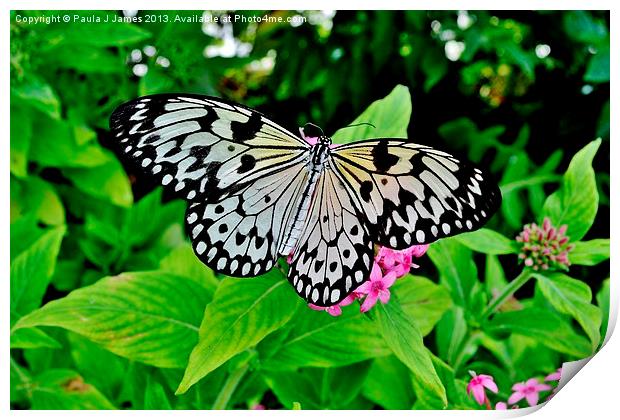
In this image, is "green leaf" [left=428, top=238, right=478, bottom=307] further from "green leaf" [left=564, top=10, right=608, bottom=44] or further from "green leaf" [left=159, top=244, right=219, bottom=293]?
"green leaf" [left=564, top=10, right=608, bottom=44]

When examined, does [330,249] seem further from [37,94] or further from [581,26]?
[581,26]

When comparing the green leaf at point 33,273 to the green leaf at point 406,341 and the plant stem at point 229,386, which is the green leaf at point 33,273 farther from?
the green leaf at point 406,341

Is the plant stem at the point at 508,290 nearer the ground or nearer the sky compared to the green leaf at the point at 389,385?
nearer the sky

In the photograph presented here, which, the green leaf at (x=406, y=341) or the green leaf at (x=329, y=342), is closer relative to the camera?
the green leaf at (x=406, y=341)

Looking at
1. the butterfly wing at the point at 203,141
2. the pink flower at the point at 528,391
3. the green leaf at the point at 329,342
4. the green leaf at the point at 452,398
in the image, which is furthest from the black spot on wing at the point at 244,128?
the pink flower at the point at 528,391

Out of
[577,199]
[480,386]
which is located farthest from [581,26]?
[480,386]

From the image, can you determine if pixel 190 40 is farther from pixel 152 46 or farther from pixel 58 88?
pixel 58 88
